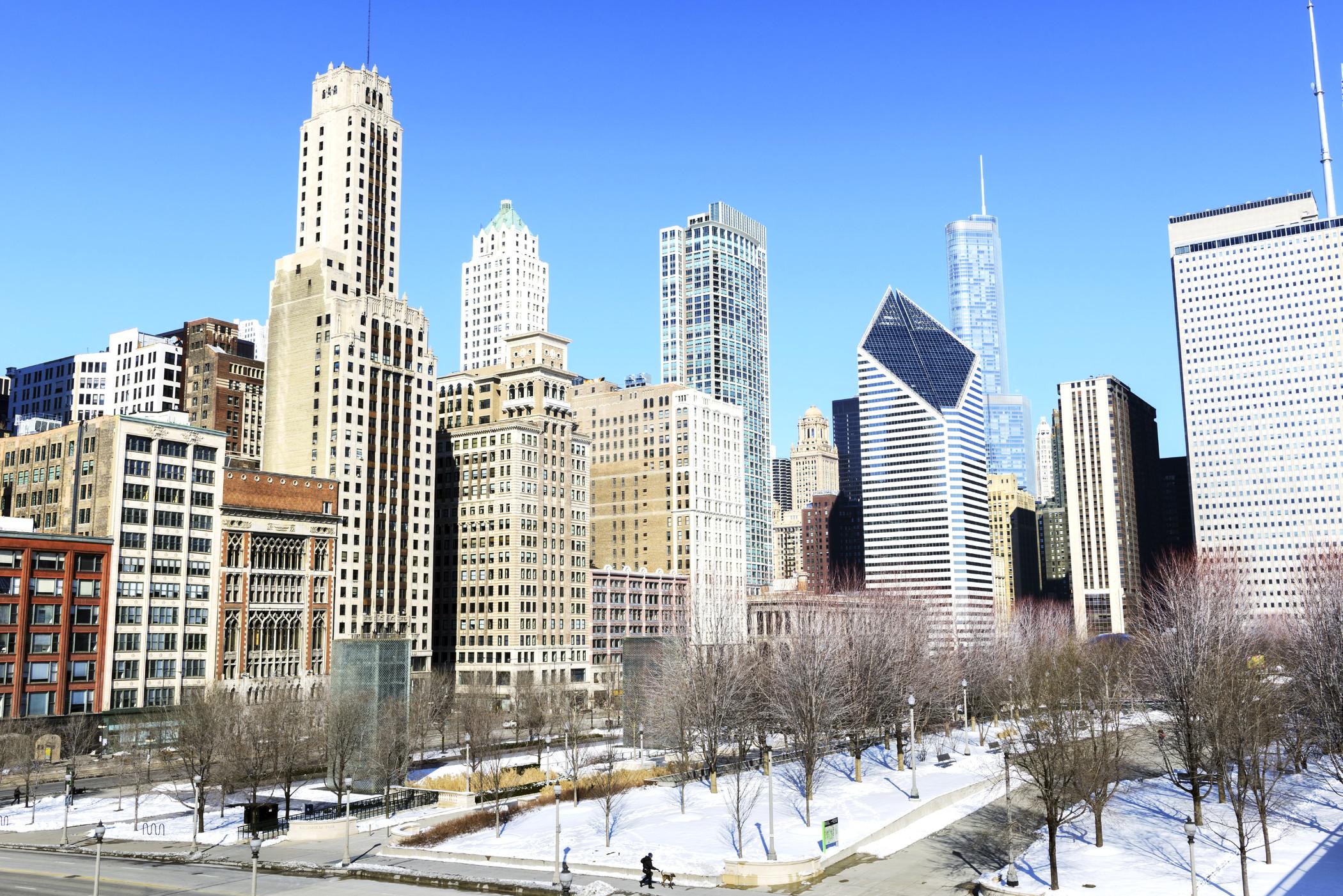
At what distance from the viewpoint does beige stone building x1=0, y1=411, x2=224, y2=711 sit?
12319cm

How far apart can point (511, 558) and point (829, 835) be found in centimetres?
13288

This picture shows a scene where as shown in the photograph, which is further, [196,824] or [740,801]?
[196,824]

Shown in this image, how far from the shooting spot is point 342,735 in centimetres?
7900

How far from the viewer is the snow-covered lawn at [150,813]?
7425 cm

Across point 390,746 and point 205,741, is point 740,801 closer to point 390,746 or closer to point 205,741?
point 390,746

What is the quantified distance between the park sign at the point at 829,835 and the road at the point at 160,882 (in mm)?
18815

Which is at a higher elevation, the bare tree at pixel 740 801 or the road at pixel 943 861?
the bare tree at pixel 740 801

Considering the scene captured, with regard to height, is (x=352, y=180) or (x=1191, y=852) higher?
(x=352, y=180)

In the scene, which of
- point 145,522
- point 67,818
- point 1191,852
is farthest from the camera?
point 145,522

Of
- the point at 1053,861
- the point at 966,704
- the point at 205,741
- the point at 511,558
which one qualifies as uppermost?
the point at 511,558

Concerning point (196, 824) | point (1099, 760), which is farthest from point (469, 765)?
point (1099, 760)

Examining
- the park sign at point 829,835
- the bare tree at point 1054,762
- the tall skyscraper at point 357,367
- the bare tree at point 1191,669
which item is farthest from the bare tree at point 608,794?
the tall skyscraper at point 357,367

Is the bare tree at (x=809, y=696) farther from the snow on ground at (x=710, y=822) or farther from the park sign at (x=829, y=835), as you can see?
the park sign at (x=829, y=835)

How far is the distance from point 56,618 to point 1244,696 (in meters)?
108
